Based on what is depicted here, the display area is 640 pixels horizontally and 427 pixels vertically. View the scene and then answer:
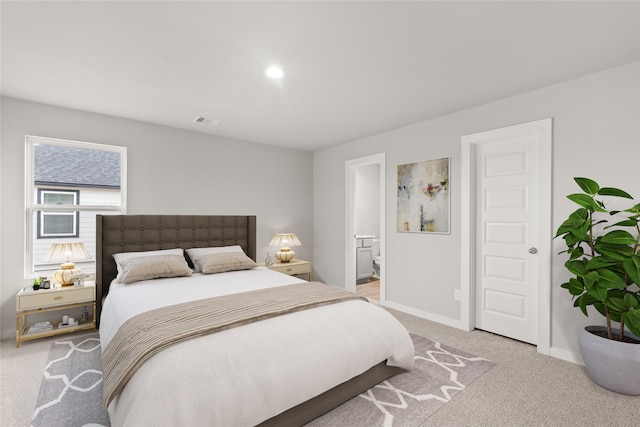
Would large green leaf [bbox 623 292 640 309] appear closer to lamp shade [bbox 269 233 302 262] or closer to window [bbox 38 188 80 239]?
lamp shade [bbox 269 233 302 262]

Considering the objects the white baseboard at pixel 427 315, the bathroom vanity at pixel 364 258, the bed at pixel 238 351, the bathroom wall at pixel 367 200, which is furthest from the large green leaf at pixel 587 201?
the bathroom wall at pixel 367 200

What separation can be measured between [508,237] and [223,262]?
314 centimetres

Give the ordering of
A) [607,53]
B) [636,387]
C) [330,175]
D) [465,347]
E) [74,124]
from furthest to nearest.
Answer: [330,175] < [74,124] < [465,347] < [607,53] < [636,387]

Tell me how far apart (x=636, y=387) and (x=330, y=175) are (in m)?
4.14

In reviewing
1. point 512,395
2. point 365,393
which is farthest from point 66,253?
point 512,395

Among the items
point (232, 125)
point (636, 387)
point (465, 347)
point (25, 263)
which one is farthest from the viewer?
point (232, 125)

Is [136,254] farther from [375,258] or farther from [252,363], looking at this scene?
[375,258]

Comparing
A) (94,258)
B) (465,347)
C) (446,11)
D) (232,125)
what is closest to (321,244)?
(232,125)

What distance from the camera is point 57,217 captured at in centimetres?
341

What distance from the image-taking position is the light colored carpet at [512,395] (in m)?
1.90

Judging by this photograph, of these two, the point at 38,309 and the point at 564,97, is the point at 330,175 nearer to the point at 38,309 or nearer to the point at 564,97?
the point at 564,97

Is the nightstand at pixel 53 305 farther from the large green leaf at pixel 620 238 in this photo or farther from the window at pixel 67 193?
the large green leaf at pixel 620 238

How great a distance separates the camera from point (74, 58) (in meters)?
2.30

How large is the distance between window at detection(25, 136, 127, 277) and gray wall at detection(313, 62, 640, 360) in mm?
3067
